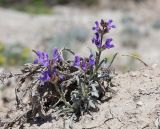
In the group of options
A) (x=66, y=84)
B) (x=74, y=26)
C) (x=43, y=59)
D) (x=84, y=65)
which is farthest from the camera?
(x=74, y=26)

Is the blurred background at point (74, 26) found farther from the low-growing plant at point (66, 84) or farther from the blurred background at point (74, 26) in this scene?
the low-growing plant at point (66, 84)

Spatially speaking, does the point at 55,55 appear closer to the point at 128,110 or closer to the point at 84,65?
the point at 84,65

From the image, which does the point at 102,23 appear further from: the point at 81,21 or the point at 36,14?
the point at 36,14

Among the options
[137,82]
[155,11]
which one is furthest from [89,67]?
[155,11]

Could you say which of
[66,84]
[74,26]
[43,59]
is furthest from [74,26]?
[43,59]

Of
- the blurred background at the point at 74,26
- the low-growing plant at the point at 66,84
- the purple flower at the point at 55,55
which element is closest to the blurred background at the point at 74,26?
the blurred background at the point at 74,26
